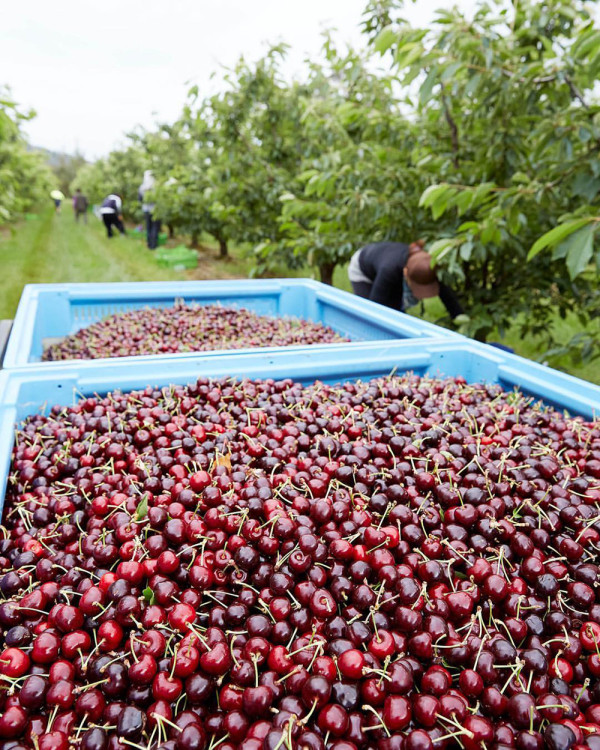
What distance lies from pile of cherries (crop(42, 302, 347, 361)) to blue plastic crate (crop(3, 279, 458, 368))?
18cm

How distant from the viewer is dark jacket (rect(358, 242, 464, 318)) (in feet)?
13.4

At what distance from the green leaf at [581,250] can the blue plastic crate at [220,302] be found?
979mm

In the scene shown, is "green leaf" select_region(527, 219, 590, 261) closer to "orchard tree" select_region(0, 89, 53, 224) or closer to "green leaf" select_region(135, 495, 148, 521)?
"green leaf" select_region(135, 495, 148, 521)

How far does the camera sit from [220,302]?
4.39 meters

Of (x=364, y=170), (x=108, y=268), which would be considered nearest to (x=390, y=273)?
(x=364, y=170)

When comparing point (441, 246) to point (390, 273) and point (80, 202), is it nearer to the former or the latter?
point (390, 273)

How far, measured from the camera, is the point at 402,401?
6.72ft

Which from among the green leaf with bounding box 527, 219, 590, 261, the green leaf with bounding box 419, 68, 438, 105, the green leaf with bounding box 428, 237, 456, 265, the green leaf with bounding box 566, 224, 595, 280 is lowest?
the green leaf with bounding box 428, 237, 456, 265

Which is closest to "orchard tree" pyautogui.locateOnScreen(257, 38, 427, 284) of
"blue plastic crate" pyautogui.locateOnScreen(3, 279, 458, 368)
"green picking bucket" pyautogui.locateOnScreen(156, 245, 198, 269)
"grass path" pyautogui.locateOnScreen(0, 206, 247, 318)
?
"blue plastic crate" pyautogui.locateOnScreen(3, 279, 458, 368)

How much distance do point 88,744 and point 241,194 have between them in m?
8.35

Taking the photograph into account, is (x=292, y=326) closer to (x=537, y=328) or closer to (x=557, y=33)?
(x=537, y=328)

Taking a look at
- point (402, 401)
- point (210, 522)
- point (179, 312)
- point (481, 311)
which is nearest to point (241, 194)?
point (179, 312)

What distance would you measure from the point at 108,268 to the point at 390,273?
9688 millimetres

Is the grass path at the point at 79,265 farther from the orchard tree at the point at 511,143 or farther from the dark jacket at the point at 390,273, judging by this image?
the orchard tree at the point at 511,143
